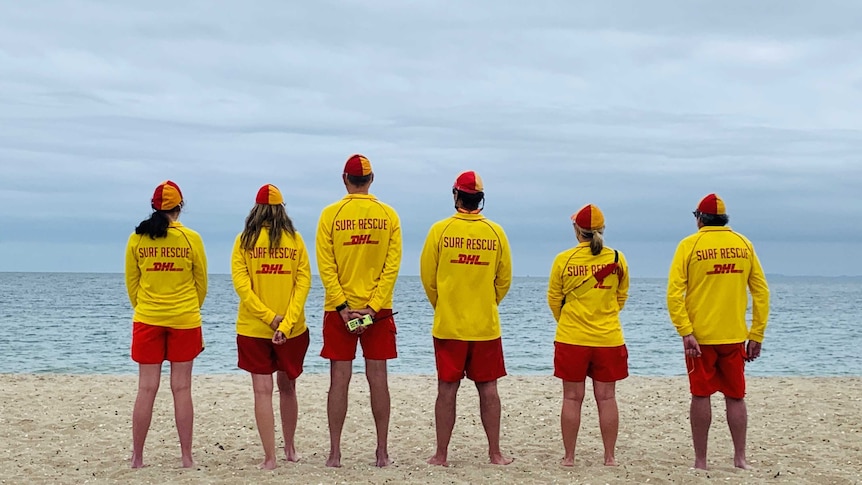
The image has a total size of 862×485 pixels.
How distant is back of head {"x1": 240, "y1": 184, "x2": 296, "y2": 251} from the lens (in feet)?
21.0

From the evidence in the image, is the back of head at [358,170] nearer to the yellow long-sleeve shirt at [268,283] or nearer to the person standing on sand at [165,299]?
the yellow long-sleeve shirt at [268,283]

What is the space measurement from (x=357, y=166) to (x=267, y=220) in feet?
2.57

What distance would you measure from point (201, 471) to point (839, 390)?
836 cm

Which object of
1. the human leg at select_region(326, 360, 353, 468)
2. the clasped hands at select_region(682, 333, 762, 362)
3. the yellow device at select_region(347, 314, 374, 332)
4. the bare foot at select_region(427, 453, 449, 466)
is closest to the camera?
the yellow device at select_region(347, 314, 374, 332)

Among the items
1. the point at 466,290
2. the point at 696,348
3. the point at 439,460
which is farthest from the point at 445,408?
the point at 696,348

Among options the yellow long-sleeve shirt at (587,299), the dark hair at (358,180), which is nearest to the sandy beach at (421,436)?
the yellow long-sleeve shirt at (587,299)

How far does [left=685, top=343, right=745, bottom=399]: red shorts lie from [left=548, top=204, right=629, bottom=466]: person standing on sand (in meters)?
0.56

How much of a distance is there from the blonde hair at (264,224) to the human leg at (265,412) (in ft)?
3.25

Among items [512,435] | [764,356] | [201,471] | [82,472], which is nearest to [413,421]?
[512,435]

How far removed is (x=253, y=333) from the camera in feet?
20.9

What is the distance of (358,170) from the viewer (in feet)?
21.3

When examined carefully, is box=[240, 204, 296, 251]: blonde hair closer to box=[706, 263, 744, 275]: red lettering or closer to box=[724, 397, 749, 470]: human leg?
box=[706, 263, 744, 275]: red lettering

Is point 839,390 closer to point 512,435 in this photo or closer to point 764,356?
point 512,435

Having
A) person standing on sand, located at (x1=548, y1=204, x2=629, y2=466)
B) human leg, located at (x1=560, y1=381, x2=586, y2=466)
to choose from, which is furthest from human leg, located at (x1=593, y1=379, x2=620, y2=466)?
human leg, located at (x1=560, y1=381, x2=586, y2=466)
